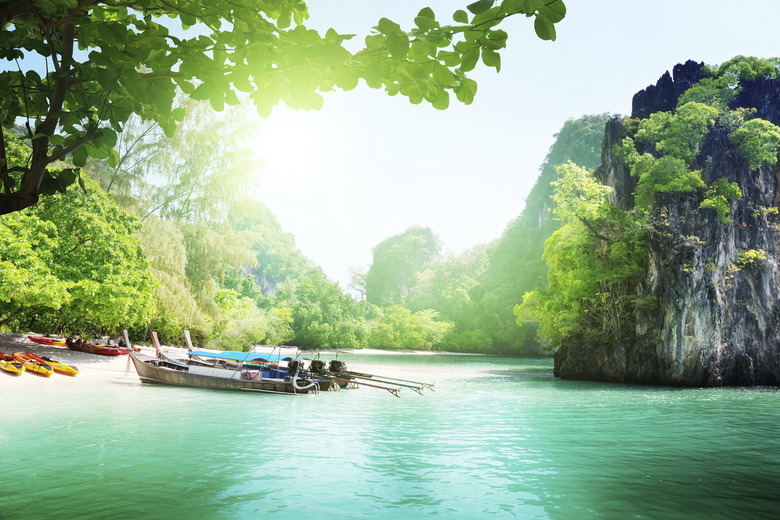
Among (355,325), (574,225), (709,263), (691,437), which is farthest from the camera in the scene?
(355,325)

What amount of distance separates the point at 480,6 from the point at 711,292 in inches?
1106

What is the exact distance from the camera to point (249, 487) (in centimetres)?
757

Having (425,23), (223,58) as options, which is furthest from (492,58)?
(223,58)

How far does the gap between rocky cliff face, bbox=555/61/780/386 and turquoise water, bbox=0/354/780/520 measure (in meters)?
7.25

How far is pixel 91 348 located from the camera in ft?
87.6

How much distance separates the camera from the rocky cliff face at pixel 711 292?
2450 cm

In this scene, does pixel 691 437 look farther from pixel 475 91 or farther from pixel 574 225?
pixel 574 225

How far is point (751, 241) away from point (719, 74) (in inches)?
445

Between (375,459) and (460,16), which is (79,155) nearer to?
(460,16)

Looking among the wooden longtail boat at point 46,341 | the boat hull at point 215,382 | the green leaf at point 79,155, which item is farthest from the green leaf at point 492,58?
the wooden longtail boat at point 46,341

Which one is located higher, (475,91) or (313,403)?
(475,91)

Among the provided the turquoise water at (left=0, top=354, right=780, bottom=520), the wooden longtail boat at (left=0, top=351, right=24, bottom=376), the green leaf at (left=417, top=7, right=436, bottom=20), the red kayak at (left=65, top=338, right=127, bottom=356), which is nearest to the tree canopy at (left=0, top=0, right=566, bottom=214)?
the green leaf at (left=417, top=7, right=436, bottom=20)

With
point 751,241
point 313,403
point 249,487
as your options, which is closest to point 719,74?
point 751,241

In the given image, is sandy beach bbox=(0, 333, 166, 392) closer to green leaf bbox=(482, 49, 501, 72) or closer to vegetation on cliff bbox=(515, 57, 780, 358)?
green leaf bbox=(482, 49, 501, 72)
